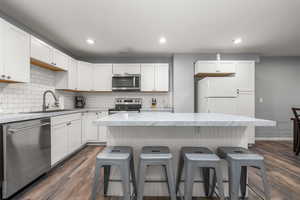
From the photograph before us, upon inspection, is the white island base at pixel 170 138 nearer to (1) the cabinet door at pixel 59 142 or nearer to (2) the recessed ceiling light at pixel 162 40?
(1) the cabinet door at pixel 59 142

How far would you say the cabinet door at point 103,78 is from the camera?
4254mm

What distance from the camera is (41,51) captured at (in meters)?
2.65

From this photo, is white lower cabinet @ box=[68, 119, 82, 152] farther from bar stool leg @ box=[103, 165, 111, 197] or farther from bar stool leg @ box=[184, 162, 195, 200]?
bar stool leg @ box=[184, 162, 195, 200]

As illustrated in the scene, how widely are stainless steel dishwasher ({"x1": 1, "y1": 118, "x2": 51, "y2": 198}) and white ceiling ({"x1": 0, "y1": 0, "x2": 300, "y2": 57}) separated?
5.27 feet

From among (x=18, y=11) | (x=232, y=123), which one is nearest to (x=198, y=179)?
(x=232, y=123)

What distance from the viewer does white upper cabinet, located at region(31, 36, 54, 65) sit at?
247cm

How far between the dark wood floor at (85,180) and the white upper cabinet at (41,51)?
187cm

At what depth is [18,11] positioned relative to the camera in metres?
2.27

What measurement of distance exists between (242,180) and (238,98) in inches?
98.9

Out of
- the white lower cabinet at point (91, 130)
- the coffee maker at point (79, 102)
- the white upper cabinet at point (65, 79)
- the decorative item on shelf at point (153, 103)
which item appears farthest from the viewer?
the decorative item on shelf at point (153, 103)

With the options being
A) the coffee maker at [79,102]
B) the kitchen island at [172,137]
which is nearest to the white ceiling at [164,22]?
the coffee maker at [79,102]

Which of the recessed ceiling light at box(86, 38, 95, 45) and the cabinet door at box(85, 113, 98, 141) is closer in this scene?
the recessed ceiling light at box(86, 38, 95, 45)

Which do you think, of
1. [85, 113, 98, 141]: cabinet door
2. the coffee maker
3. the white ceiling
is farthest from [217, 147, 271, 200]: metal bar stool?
the coffee maker

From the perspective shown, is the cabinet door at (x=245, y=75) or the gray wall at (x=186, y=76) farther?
the gray wall at (x=186, y=76)
